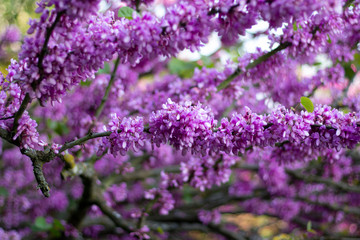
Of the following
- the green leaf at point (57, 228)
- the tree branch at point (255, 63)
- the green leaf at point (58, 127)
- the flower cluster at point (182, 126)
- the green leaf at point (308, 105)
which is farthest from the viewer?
the green leaf at point (58, 127)

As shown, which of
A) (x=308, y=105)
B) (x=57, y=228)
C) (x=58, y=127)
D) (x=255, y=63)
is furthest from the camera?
(x=58, y=127)

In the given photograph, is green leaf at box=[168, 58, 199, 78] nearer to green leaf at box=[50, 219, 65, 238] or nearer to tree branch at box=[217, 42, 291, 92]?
tree branch at box=[217, 42, 291, 92]

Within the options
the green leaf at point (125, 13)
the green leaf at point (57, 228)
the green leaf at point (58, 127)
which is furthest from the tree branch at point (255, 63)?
the green leaf at point (57, 228)

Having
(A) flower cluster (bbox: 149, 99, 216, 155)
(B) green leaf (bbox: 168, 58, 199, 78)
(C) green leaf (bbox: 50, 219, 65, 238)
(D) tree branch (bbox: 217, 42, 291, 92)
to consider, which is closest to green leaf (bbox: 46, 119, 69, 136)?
(C) green leaf (bbox: 50, 219, 65, 238)

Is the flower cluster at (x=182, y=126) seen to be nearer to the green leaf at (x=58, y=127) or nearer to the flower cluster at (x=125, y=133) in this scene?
the flower cluster at (x=125, y=133)

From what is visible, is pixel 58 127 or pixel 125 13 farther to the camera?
pixel 58 127

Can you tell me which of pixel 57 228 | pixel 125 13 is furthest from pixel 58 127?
pixel 125 13

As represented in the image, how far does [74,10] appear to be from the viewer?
139cm

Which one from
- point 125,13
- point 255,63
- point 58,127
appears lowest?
point 125,13

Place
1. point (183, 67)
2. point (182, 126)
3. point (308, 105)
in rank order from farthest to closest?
point (183, 67) → point (308, 105) → point (182, 126)

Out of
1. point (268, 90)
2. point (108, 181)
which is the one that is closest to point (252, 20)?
point (268, 90)

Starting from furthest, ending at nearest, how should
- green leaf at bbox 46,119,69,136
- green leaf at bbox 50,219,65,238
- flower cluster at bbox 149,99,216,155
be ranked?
green leaf at bbox 46,119,69,136, green leaf at bbox 50,219,65,238, flower cluster at bbox 149,99,216,155

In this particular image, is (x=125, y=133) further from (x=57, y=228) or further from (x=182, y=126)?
(x=57, y=228)

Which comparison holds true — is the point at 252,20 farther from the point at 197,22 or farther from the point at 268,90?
the point at 268,90
